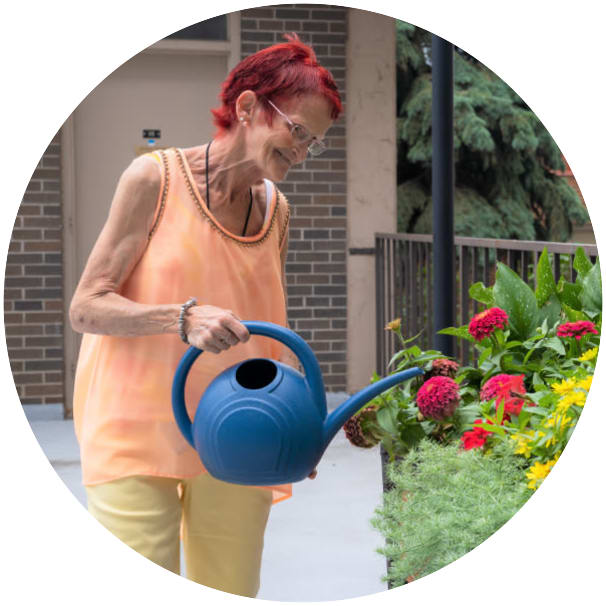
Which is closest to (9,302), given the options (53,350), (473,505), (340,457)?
(53,350)

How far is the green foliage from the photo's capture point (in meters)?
1.55

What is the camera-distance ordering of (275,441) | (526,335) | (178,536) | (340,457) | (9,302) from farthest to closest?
(9,302) < (340,457) < (526,335) < (178,536) < (275,441)

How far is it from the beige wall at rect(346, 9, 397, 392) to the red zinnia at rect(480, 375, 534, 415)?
2.85 meters

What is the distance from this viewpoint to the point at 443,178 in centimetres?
243

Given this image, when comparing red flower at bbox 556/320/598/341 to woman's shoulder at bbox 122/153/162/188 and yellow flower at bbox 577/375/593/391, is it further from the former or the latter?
woman's shoulder at bbox 122/153/162/188

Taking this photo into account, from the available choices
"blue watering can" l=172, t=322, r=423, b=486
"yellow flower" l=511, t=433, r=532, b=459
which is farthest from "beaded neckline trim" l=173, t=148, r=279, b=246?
"yellow flower" l=511, t=433, r=532, b=459

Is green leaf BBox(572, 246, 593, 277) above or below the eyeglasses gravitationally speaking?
below

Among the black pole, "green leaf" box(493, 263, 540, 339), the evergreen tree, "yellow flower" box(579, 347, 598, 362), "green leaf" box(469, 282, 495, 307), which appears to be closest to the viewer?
"yellow flower" box(579, 347, 598, 362)

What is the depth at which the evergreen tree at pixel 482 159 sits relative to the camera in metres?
6.30

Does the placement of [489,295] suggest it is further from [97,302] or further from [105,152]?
[105,152]

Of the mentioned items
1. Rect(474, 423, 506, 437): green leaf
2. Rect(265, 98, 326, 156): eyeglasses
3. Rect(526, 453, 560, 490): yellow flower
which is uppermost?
Rect(265, 98, 326, 156): eyeglasses

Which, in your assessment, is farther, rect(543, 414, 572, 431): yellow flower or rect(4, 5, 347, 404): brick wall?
rect(4, 5, 347, 404): brick wall

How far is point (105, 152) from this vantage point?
453cm

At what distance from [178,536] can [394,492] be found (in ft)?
1.48
